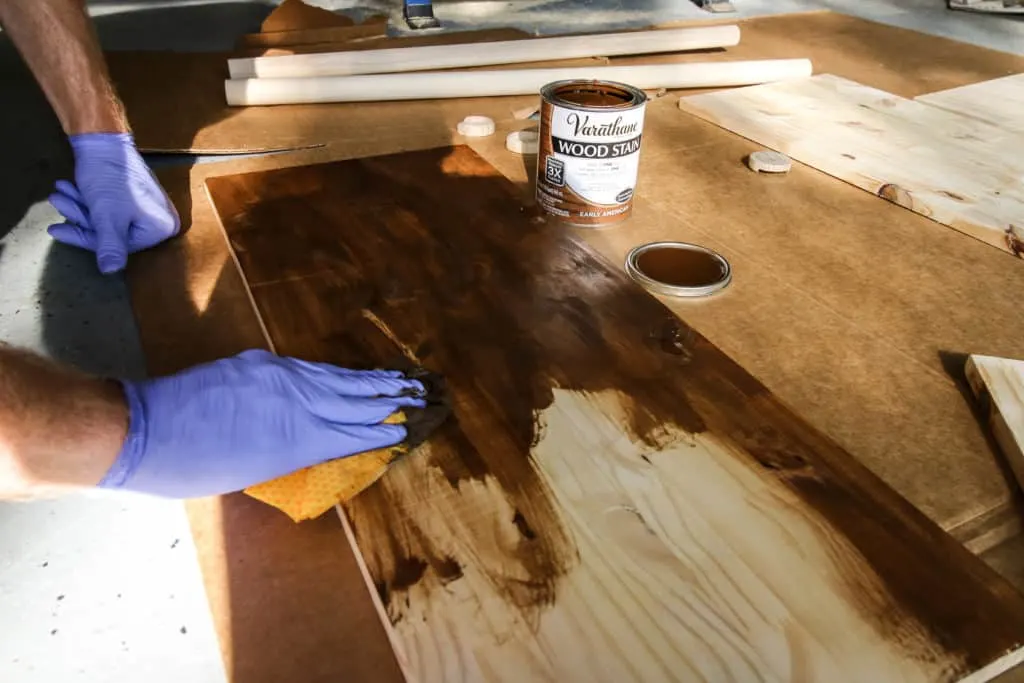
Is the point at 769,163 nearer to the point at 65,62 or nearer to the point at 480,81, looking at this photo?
the point at 480,81

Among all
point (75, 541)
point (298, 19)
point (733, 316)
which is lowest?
point (75, 541)

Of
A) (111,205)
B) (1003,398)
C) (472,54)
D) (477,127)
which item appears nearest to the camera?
(1003,398)

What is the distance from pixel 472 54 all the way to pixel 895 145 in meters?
1.65

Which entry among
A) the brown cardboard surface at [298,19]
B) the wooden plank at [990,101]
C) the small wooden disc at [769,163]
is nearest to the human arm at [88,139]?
the brown cardboard surface at [298,19]

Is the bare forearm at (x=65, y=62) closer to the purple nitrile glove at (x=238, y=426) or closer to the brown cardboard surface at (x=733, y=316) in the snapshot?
the brown cardboard surface at (x=733, y=316)

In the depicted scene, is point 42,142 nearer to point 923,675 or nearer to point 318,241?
point 318,241

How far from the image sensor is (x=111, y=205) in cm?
194

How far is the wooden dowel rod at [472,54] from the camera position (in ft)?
9.58

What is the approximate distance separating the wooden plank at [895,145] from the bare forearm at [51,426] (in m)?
2.02

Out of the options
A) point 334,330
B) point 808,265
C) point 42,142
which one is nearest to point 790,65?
point 808,265

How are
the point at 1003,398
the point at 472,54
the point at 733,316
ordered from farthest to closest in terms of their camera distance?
1. the point at 472,54
2. the point at 733,316
3. the point at 1003,398

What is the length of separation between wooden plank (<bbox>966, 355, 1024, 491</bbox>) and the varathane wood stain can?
2.80 feet

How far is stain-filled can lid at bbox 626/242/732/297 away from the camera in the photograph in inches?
68.6

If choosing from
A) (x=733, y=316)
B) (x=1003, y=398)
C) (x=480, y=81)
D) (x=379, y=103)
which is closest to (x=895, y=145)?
(x=733, y=316)
